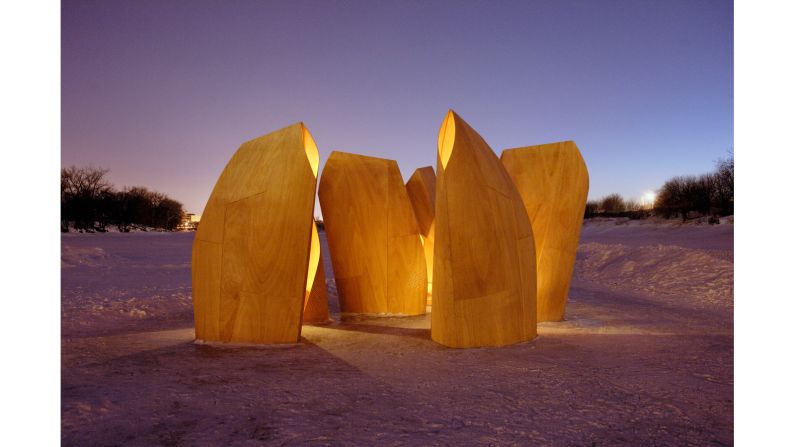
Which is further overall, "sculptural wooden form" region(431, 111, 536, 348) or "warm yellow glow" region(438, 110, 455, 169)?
"warm yellow glow" region(438, 110, 455, 169)

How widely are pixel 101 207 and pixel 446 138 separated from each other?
1385 inches

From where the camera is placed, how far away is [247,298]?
6137mm

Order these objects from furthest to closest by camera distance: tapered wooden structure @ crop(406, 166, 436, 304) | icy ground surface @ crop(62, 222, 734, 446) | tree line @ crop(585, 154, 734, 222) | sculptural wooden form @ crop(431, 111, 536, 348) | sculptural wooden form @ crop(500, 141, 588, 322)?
tree line @ crop(585, 154, 734, 222) → tapered wooden structure @ crop(406, 166, 436, 304) → sculptural wooden form @ crop(500, 141, 588, 322) → sculptural wooden form @ crop(431, 111, 536, 348) → icy ground surface @ crop(62, 222, 734, 446)

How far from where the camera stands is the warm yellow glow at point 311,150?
6550 millimetres

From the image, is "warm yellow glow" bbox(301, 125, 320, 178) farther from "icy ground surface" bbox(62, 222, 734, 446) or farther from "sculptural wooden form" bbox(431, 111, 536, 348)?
"icy ground surface" bbox(62, 222, 734, 446)

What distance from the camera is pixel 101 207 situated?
33.7 meters

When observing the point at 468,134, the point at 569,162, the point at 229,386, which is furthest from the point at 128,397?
the point at 569,162

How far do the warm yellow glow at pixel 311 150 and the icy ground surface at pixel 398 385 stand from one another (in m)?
2.59

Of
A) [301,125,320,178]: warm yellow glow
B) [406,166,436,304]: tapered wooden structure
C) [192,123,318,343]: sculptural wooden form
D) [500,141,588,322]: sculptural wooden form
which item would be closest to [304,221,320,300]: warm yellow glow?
[301,125,320,178]: warm yellow glow

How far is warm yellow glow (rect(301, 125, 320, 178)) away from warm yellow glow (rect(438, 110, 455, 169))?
186 cm

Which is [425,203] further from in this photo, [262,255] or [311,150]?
[262,255]

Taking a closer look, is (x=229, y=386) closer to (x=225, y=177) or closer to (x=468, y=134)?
(x=225, y=177)

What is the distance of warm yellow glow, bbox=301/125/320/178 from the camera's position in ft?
21.5

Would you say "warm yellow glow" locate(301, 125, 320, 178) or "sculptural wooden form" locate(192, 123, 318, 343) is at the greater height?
"warm yellow glow" locate(301, 125, 320, 178)
